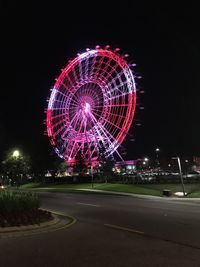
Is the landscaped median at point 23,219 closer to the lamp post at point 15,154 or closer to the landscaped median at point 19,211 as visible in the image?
the landscaped median at point 19,211

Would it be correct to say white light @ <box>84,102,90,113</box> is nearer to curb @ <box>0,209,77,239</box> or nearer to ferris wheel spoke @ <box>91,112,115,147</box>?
ferris wheel spoke @ <box>91,112,115,147</box>

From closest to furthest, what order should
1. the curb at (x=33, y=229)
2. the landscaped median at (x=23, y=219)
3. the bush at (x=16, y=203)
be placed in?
the curb at (x=33, y=229), the landscaped median at (x=23, y=219), the bush at (x=16, y=203)

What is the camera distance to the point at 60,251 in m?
10.4

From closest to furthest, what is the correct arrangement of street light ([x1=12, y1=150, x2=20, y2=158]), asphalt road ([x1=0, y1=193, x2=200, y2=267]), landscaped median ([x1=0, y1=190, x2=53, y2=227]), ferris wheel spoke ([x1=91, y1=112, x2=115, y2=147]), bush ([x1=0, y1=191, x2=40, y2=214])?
1. asphalt road ([x1=0, y1=193, x2=200, y2=267])
2. landscaped median ([x1=0, y1=190, x2=53, y2=227])
3. bush ([x1=0, y1=191, x2=40, y2=214])
4. ferris wheel spoke ([x1=91, y1=112, x2=115, y2=147])
5. street light ([x1=12, y1=150, x2=20, y2=158])

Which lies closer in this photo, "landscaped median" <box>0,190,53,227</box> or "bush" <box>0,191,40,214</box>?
"landscaped median" <box>0,190,53,227</box>

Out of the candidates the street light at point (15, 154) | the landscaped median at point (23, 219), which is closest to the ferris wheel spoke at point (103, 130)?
the street light at point (15, 154)

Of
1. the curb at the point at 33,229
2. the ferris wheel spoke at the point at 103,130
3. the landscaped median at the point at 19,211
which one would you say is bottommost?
the curb at the point at 33,229

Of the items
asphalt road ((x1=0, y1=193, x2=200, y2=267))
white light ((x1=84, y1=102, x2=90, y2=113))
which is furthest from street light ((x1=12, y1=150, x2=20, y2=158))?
asphalt road ((x1=0, y1=193, x2=200, y2=267))

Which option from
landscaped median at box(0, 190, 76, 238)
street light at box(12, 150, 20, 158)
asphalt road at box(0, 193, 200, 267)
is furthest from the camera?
street light at box(12, 150, 20, 158)

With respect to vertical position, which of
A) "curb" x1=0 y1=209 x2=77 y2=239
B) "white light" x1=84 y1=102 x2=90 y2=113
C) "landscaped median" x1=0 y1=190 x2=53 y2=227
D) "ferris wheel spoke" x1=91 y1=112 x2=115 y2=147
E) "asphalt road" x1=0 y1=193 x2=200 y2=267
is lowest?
"asphalt road" x1=0 y1=193 x2=200 y2=267

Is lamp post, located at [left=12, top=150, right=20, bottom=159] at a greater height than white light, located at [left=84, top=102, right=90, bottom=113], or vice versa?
white light, located at [left=84, top=102, right=90, bottom=113]

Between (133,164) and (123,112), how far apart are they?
11748 cm

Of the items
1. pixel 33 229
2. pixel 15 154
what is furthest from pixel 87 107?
pixel 33 229

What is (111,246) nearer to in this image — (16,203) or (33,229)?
(33,229)
